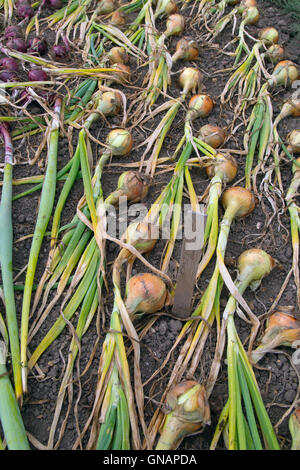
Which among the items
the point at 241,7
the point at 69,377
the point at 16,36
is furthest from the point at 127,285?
the point at 241,7

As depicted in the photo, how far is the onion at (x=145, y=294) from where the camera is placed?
1.28m

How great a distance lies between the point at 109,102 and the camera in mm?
1874

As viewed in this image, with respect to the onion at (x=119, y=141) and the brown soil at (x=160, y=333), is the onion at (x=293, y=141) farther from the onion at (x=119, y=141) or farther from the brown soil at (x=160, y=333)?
the onion at (x=119, y=141)

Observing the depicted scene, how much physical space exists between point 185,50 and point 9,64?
2.97ft

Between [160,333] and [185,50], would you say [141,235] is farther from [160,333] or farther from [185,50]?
[185,50]

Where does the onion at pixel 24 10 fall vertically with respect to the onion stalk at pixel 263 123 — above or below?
above

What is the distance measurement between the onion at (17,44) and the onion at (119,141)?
0.78 m

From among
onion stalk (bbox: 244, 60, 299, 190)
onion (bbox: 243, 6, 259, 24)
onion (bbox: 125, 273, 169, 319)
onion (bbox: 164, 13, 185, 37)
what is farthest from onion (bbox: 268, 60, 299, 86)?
onion (bbox: 125, 273, 169, 319)

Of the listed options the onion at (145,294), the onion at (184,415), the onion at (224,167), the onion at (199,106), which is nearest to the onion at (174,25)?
the onion at (199,106)

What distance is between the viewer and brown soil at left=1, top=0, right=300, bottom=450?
1.17m

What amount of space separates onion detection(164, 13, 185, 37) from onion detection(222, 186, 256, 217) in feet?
3.99

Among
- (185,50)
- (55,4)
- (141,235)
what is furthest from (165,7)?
(141,235)

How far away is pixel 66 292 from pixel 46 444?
471 mm

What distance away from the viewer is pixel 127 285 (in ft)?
4.39
